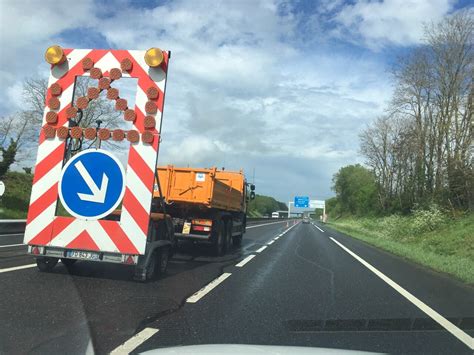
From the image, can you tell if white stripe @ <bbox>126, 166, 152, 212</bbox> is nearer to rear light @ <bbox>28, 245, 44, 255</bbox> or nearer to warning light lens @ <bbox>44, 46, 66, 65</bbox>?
rear light @ <bbox>28, 245, 44, 255</bbox>

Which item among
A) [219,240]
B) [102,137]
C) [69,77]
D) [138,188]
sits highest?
Answer: [69,77]

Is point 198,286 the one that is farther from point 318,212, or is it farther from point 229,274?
point 318,212

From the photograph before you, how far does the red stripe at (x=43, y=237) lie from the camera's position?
8195 millimetres

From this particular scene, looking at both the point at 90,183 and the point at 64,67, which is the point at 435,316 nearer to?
the point at 90,183

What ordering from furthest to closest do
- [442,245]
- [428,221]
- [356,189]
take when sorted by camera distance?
1. [356,189]
2. [428,221]
3. [442,245]

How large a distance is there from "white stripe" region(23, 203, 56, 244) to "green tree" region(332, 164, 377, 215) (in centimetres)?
6981

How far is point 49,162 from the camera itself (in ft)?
27.6

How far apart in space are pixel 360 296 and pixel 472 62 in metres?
31.8

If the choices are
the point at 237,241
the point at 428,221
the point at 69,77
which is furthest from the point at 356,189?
the point at 69,77

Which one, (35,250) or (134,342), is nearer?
(134,342)

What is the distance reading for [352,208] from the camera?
10762cm

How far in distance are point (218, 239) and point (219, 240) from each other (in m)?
0.14

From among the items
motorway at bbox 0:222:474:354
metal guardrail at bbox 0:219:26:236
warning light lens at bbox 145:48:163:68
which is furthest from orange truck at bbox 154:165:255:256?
metal guardrail at bbox 0:219:26:236

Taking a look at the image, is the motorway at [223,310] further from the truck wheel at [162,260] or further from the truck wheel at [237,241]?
the truck wheel at [237,241]
